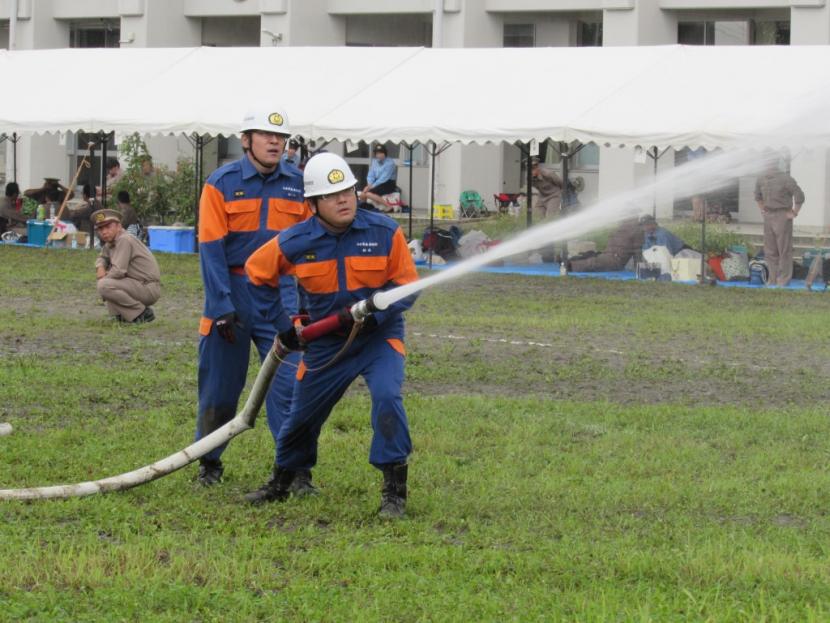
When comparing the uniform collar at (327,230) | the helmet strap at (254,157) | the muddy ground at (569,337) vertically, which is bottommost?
the muddy ground at (569,337)

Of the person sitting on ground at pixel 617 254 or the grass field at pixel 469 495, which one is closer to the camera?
the grass field at pixel 469 495

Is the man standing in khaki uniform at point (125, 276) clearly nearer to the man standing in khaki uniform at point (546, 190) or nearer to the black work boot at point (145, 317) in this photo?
the black work boot at point (145, 317)

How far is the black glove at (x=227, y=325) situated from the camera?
25.5 ft

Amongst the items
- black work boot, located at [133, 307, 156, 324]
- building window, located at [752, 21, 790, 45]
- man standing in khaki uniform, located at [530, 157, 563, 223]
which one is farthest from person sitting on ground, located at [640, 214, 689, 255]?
building window, located at [752, 21, 790, 45]

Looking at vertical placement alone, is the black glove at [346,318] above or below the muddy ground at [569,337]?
above

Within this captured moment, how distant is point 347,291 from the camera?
734 cm

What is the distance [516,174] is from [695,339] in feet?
67.0

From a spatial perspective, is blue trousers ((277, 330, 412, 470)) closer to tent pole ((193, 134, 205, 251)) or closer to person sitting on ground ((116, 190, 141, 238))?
tent pole ((193, 134, 205, 251))

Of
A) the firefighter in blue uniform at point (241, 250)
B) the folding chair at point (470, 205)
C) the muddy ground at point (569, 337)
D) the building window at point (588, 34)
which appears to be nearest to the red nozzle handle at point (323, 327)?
the firefighter in blue uniform at point (241, 250)

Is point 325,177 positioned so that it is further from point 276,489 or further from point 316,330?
point 276,489

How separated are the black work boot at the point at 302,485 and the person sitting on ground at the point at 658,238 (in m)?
15.2

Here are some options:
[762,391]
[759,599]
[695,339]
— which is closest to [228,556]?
[759,599]

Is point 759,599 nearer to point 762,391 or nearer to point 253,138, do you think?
point 253,138

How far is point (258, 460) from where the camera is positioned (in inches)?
343
